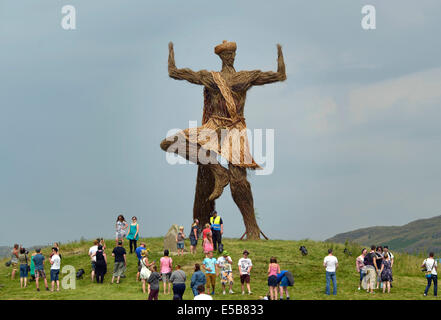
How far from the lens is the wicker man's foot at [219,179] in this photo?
99.4 ft

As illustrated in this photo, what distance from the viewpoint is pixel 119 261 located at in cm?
2459

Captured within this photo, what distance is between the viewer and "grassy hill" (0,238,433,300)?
22.8m

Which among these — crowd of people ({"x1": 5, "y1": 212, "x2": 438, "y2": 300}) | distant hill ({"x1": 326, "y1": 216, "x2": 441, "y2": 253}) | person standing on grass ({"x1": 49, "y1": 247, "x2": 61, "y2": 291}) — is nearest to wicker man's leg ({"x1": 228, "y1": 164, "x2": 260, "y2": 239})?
crowd of people ({"x1": 5, "y1": 212, "x2": 438, "y2": 300})

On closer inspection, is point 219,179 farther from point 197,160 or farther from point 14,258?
point 14,258

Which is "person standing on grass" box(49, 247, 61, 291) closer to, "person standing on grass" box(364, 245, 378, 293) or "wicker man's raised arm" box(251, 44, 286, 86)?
"person standing on grass" box(364, 245, 378, 293)

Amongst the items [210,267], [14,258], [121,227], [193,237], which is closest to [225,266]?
[210,267]

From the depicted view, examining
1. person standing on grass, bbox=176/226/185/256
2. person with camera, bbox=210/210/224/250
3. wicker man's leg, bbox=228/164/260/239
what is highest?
wicker man's leg, bbox=228/164/260/239

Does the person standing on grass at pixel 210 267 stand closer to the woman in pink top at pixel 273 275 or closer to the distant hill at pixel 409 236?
the woman in pink top at pixel 273 275

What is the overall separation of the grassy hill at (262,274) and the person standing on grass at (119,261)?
0.38 m

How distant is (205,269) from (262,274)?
5457 mm

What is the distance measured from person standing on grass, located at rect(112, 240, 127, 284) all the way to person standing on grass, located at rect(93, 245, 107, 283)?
0.43m

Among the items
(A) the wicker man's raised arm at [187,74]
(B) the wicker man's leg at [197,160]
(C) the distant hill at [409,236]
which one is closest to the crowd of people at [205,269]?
(B) the wicker man's leg at [197,160]
